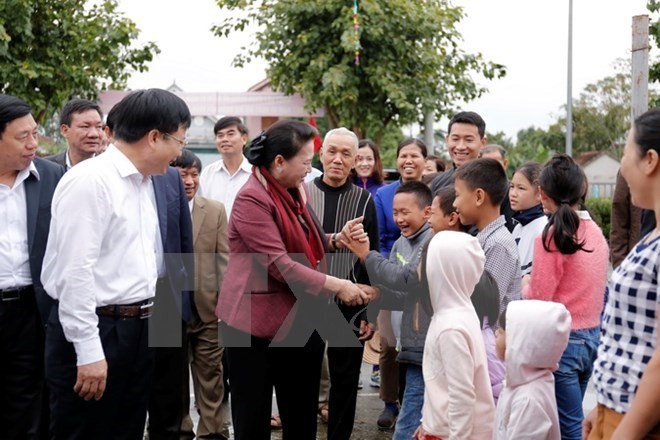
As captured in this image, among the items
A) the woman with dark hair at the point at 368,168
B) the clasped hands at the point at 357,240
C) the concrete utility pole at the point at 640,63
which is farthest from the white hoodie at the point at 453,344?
the concrete utility pole at the point at 640,63

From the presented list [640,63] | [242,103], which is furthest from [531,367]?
[242,103]

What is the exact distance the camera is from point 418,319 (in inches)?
169

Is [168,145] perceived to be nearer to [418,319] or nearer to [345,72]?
[418,319]

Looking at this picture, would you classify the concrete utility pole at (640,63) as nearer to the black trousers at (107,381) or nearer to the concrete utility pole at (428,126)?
the black trousers at (107,381)

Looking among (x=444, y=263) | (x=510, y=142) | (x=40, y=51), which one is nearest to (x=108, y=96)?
(x=40, y=51)

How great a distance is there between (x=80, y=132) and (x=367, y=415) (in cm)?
282

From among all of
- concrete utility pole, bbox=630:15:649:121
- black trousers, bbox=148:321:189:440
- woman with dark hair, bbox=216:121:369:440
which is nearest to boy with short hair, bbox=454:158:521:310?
woman with dark hair, bbox=216:121:369:440

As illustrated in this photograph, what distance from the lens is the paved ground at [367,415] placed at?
5555mm

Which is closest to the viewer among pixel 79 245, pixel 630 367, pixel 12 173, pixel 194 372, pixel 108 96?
pixel 630 367

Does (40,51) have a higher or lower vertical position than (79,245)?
higher

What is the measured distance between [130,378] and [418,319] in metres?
1.55

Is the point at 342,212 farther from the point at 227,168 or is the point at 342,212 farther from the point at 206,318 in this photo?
the point at 227,168

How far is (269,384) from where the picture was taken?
4102 millimetres

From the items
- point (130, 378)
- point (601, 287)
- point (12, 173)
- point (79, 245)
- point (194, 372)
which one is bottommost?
point (194, 372)
